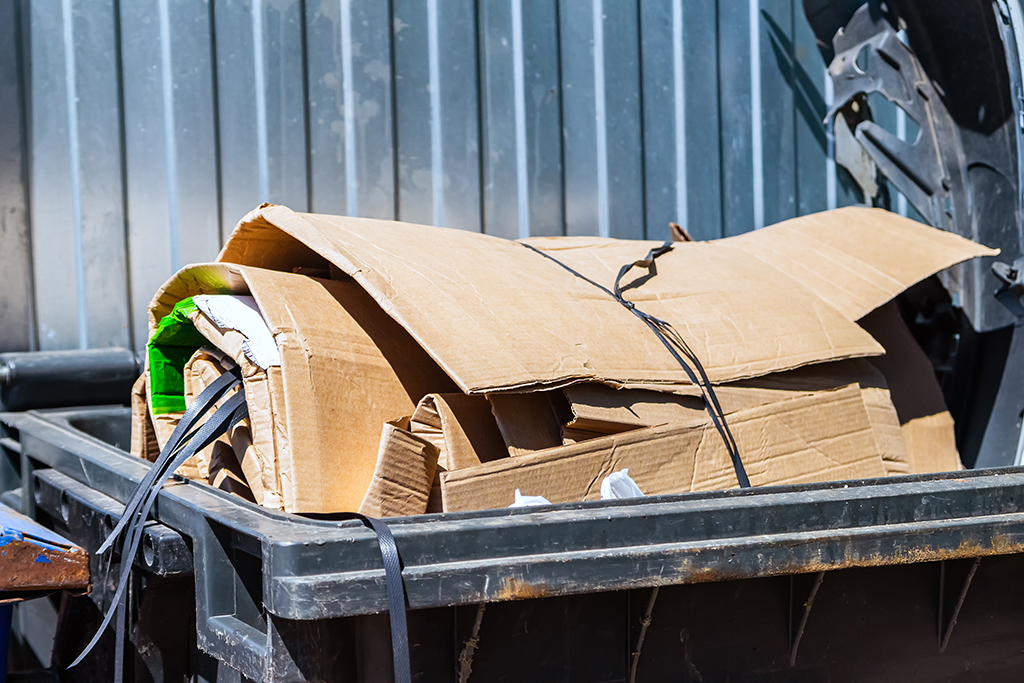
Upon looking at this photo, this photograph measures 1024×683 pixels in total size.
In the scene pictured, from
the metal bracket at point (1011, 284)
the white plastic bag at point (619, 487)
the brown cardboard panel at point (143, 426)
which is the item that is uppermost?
the metal bracket at point (1011, 284)

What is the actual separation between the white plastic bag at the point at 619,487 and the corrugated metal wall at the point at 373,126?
4.82 feet

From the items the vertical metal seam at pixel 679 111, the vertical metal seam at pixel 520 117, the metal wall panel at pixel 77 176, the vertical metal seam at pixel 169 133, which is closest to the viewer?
the metal wall panel at pixel 77 176

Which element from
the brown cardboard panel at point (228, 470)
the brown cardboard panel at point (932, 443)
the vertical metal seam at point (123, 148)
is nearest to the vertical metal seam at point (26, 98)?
the vertical metal seam at point (123, 148)

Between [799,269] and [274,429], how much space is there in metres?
1.54

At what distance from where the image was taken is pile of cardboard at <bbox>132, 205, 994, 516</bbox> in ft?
5.19

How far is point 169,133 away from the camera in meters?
2.58

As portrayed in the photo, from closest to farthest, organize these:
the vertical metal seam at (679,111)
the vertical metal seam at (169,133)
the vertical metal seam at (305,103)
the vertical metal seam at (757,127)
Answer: the vertical metal seam at (169,133) → the vertical metal seam at (305,103) → the vertical metal seam at (679,111) → the vertical metal seam at (757,127)

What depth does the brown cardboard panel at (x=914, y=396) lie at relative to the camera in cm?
238

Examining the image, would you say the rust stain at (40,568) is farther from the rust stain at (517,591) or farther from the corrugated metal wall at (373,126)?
the corrugated metal wall at (373,126)

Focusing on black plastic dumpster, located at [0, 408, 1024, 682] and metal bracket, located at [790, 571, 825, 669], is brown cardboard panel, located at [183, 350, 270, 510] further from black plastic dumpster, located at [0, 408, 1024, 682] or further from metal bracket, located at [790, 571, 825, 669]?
metal bracket, located at [790, 571, 825, 669]

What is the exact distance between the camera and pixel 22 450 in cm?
212

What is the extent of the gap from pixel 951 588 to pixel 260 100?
2.21 meters

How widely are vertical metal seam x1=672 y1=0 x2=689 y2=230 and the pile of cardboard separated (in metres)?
0.85

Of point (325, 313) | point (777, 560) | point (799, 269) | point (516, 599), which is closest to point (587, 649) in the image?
point (516, 599)
